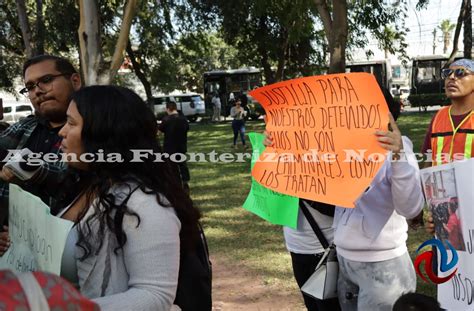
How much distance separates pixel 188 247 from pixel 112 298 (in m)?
0.34

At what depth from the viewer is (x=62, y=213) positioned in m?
1.65

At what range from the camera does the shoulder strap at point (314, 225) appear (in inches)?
104

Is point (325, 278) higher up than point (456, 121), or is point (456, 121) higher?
point (456, 121)

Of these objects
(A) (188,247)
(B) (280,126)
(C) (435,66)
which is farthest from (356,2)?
(C) (435,66)

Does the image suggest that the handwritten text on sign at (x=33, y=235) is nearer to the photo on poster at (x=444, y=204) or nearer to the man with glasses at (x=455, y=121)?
the photo on poster at (x=444, y=204)

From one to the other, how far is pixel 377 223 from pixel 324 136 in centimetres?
43

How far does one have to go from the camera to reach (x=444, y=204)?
2014 millimetres

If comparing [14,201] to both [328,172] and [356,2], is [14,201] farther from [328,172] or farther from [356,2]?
[356,2]

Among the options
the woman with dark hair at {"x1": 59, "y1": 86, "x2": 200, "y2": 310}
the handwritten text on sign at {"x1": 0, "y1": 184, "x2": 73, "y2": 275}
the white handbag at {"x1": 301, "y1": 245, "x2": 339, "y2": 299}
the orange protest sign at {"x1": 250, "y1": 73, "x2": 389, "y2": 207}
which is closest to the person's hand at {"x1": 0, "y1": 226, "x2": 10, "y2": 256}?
the handwritten text on sign at {"x1": 0, "y1": 184, "x2": 73, "y2": 275}

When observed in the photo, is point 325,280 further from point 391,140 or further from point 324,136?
point 391,140

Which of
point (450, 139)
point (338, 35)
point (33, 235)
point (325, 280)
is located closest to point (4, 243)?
point (33, 235)

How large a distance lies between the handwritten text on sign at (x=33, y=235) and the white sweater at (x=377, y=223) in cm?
123

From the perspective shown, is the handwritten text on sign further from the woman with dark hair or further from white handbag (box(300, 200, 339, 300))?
white handbag (box(300, 200, 339, 300))

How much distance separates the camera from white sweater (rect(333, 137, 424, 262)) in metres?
2.12
